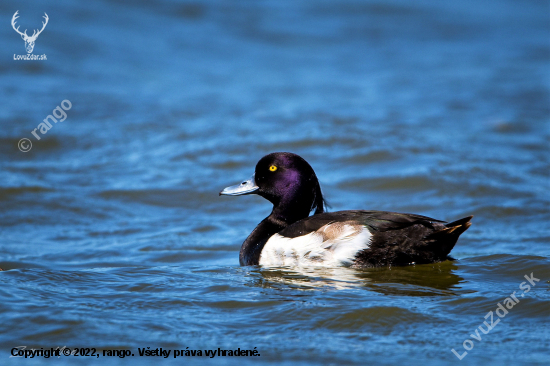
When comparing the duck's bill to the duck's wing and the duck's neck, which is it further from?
the duck's wing

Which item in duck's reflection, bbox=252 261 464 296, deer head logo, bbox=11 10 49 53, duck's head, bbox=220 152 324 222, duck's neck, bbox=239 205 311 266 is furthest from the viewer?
deer head logo, bbox=11 10 49 53

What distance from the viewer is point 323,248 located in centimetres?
554

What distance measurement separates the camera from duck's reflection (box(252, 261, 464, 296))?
5137mm

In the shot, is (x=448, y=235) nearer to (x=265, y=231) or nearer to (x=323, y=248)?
(x=323, y=248)

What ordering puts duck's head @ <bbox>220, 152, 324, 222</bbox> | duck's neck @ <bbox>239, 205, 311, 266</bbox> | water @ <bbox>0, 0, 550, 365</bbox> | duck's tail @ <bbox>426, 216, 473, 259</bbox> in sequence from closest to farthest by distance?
water @ <bbox>0, 0, 550, 365</bbox> → duck's tail @ <bbox>426, 216, 473, 259</bbox> → duck's neck @ <bbox>239, 205, 311, 266</bbox> → duck's head @ <bbox>220, 152, 324, 222</bbox>

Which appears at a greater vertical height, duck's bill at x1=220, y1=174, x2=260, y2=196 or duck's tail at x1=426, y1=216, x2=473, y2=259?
duck's bill at x1=220, y1=174, x2=260, y2=196

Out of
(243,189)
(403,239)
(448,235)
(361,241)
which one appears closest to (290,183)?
(243,189)

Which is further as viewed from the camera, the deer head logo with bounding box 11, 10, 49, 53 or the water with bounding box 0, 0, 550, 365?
the deer head logo with bounding box 11, 10, 49, 53

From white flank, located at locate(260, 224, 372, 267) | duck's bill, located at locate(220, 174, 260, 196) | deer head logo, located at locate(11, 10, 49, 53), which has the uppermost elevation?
deer head logo, located at locate(11, 10, 49, 53)

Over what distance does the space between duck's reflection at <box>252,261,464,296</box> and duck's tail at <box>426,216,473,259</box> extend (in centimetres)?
21

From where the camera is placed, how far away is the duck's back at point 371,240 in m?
5.42

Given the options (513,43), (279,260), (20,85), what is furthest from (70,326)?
(513,43)

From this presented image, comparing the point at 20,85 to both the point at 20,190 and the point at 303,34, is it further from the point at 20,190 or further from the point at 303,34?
the point at 303,34

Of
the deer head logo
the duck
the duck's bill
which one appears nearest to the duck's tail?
the duck
